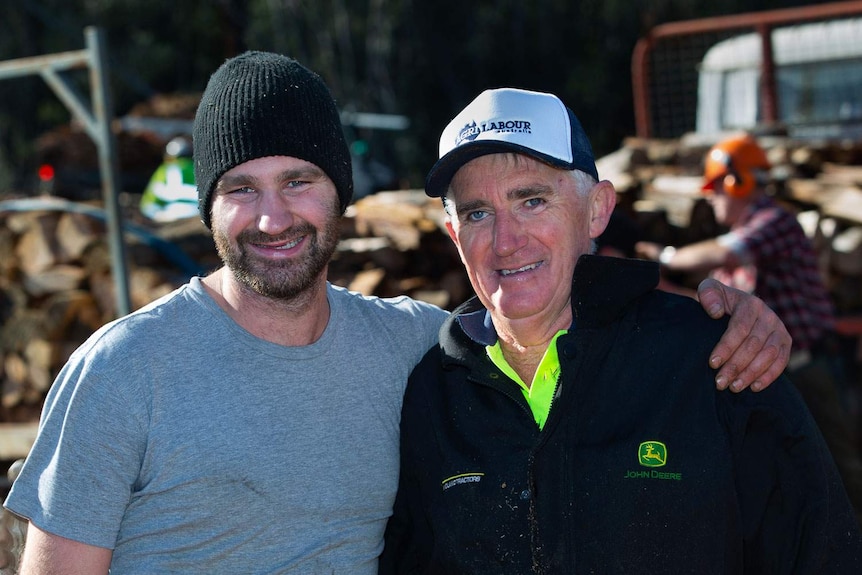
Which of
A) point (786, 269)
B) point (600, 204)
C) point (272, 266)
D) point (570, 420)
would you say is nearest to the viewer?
point (570, 420)

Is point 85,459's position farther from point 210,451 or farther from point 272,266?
point 272,266

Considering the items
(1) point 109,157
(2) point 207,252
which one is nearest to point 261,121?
(1) point 109,157

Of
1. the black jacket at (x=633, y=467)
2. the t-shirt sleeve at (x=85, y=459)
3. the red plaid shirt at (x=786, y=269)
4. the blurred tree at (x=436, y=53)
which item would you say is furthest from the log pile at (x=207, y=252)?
the blurred tree at (x=436, y=53)

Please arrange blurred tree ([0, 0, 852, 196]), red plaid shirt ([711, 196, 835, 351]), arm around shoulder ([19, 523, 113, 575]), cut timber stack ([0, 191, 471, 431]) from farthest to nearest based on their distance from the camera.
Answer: blurred tree ([0, 0, 852, 196])
cut timber stack ([0, 191, 471, 431])
red plaid shirt ([711, 196, 835, 351])
arm around shoulder ([19, 523, 113, 575])

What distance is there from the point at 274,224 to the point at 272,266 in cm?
10

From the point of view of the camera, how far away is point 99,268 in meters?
6.42

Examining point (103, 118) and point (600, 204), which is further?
point (103, 118)

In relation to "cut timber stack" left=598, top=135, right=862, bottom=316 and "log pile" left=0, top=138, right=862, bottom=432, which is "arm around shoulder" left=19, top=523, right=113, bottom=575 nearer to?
"log pile" left=0, top=138, right=862, bottom=432

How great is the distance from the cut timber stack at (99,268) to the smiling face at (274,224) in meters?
2.76

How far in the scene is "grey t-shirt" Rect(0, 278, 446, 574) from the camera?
214 centimetres

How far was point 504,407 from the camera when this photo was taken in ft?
7.72

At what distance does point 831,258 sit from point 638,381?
4563 mm

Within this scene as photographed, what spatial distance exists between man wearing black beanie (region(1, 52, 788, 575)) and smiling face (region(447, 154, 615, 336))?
1.19 feet

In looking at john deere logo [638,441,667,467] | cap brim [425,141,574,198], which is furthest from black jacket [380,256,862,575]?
cap brim [425,141,574,198]
